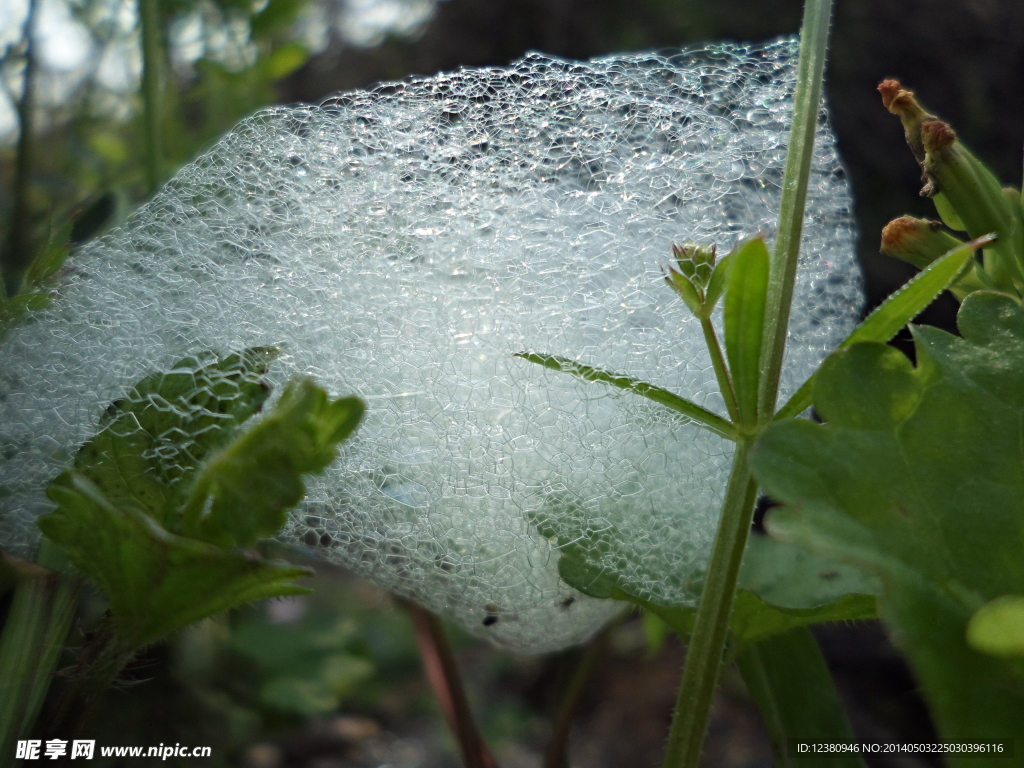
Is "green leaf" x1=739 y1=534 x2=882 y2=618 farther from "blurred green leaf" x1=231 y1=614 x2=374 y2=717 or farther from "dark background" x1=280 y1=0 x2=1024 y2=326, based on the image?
"dark background" x1=280 y1=0 x2=1024 y2=326

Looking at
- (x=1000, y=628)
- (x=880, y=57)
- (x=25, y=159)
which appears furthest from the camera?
(x=880, y=57)

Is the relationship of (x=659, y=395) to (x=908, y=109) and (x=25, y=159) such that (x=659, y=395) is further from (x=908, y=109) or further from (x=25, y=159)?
(x=25, y=159)

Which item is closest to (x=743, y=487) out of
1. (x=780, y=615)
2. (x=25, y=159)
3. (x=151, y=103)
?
(x=780, y=615)

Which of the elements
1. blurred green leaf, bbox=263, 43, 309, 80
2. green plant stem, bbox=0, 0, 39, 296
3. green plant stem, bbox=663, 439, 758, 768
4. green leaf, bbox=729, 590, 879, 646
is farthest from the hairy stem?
blurred green leaf, bbox=263, 43, 309, 80

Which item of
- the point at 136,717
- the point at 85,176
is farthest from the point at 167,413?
the point at 85,176

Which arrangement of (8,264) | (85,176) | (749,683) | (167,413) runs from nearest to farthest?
1. (167,413)
2. (749,683)
3. (8,264)
4. (85,176)

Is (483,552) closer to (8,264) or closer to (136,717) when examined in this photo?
(136,717)
